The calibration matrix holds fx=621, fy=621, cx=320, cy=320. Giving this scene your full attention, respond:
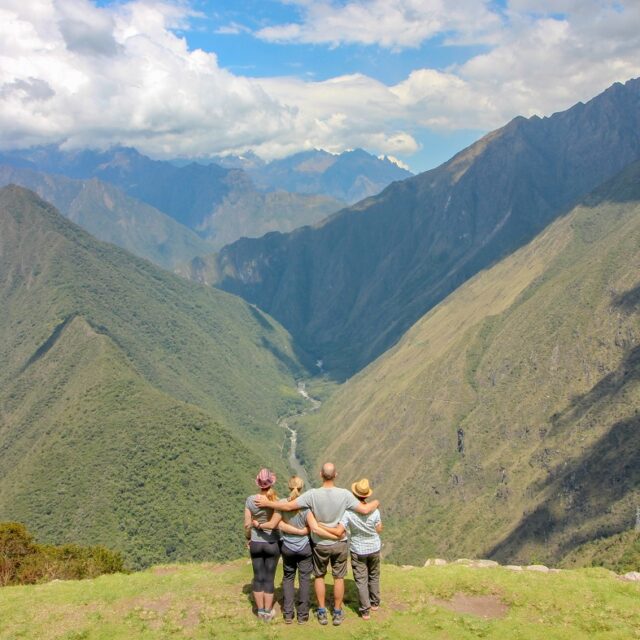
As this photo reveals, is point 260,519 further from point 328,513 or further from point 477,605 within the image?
point 477,605

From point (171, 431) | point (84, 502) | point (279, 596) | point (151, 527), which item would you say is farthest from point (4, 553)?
point (171, 431)

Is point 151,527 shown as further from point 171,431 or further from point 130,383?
point 130,383

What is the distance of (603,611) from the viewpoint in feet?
89.8

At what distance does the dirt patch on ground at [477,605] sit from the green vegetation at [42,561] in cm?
2572

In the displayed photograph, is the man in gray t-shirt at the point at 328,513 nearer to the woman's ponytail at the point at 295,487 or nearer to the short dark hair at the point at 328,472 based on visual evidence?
the short dark hair at the point at 328,472

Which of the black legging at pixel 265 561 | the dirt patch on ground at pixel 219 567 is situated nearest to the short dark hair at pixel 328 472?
the black legging at pixel 265 561

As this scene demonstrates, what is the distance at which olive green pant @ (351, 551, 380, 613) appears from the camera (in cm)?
2602

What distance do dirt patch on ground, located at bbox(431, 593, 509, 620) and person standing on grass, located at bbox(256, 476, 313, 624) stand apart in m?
6.97

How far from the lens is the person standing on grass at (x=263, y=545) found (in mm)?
25828

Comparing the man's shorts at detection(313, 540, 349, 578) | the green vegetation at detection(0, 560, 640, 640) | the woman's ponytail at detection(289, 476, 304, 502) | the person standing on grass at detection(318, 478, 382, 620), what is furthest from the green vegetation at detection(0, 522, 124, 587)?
the person standing on grass at detection(318, 478, 382, 620)

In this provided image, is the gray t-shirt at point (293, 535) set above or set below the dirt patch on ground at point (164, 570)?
above

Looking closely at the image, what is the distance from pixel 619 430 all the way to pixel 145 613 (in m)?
172

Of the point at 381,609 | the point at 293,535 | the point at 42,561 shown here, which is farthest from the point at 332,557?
the point at 42,561

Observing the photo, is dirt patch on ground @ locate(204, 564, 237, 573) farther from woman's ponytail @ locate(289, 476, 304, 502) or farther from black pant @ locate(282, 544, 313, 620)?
woman's ponytail @ locate(289, 476, 304, 502)
